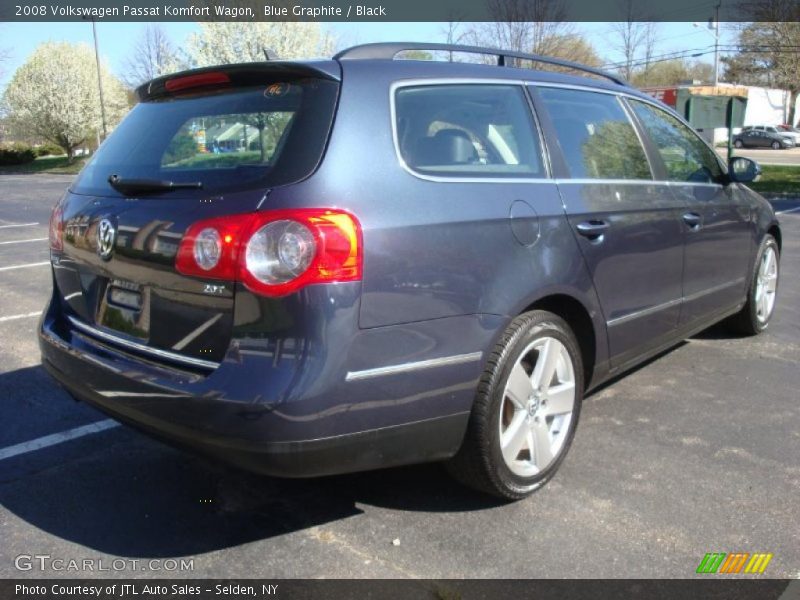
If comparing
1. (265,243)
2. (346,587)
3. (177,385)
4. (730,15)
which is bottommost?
(346,587)

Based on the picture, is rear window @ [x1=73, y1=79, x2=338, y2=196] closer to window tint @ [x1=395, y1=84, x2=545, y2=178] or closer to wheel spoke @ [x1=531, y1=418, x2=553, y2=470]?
window tint @ [x1=395, y1=84, x2=545, y2=178]

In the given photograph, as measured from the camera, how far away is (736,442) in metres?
3.65

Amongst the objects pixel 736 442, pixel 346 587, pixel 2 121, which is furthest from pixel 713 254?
pixel 2 121

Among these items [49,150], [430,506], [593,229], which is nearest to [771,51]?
[49,150]

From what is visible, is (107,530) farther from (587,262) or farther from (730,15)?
(730,15)

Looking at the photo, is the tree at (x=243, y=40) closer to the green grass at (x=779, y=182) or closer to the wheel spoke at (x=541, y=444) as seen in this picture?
the green grass at (x=779, y=182)

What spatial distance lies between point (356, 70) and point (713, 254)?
2756mm

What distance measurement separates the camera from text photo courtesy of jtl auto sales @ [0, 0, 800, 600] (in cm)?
240

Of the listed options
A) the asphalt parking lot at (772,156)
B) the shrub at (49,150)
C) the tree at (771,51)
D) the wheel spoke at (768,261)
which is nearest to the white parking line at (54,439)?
the wheel spoke at (768,261)

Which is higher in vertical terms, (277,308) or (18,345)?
(277,308)

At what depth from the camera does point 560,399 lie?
3207 mm

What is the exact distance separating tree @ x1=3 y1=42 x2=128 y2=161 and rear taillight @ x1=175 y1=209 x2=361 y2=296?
52081mm

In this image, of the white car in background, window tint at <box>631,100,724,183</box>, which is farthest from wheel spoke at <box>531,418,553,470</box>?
the white car in background

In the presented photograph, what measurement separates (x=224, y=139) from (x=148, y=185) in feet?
1.14
